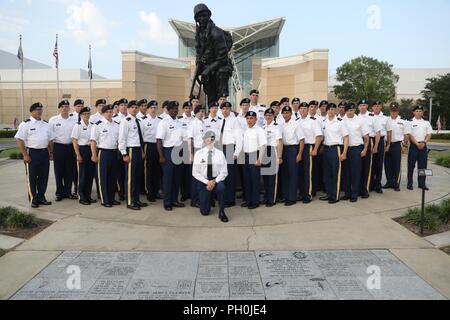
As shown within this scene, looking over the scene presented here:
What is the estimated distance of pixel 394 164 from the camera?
26.2ft

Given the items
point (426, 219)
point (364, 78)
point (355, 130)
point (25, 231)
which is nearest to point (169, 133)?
point (25, 231)

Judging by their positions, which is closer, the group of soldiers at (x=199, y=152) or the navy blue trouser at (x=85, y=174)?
the group of soldiers at (x=199, y=152)

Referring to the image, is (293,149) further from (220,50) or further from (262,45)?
(262,45)

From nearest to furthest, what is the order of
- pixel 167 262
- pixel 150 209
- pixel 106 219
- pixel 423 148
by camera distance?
pixel 167 262 → pixel 106 219 → pixel 150 209 → pixel 423 148

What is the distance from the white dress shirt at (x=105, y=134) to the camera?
6.38 meters

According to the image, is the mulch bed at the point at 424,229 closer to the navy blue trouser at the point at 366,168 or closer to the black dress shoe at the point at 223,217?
the navy blue trouser at the point at 366,168

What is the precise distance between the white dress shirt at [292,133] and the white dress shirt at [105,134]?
3.12 m

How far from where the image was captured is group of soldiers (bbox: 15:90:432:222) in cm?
635

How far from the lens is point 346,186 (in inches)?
277

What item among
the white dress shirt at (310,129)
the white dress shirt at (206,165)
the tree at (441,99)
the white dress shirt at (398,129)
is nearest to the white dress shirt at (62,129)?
the white dress shirt at (206,165)

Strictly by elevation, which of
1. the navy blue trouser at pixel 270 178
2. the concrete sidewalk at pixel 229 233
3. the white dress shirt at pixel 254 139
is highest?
the white dress shirt at pixel 254 139

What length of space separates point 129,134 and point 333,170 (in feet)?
12.6
